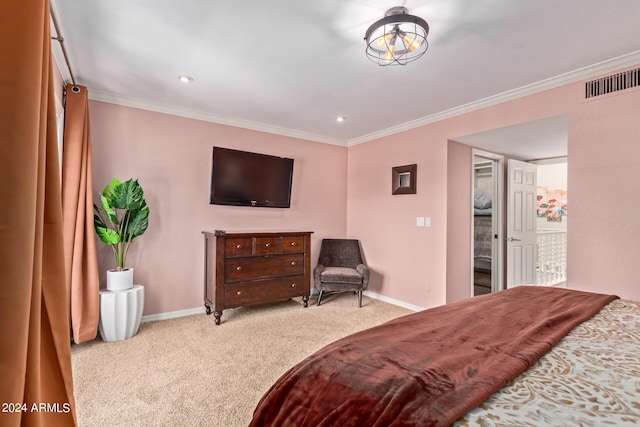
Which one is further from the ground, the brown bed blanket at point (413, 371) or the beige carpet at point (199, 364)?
the brown bed blanket at point (413, 371)

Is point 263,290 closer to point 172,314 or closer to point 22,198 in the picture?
point 172,314

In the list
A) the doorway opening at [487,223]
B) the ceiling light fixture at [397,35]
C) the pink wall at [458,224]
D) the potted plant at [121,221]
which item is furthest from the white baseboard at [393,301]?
the potted plant at [121,221]

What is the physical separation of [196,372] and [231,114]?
279cm

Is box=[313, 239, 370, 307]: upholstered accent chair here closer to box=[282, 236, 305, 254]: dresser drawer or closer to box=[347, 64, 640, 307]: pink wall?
box=[347, 64, 640, 307]: pink wall

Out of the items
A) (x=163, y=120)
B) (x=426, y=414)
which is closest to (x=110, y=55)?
(x=163, y=120)

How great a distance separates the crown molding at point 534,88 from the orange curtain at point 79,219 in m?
3.45

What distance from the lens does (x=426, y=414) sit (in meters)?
0.74

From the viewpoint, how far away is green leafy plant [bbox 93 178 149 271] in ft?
9.25

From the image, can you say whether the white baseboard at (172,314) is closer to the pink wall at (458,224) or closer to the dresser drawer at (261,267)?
the dresser drawer at (261,267)

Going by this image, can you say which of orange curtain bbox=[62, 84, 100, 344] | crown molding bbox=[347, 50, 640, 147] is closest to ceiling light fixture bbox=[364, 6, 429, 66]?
crown molding bbox=[347, 50, 640, 147]

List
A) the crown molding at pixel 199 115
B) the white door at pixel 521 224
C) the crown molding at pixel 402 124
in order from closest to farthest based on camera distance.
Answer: the crown molding at pixel 402 124 < the crown molding at pixel 199 115 < the white door at pixel 521 224

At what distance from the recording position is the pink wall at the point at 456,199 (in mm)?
2412

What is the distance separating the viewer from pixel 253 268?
3537mm

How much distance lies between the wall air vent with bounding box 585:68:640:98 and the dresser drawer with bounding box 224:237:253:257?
345 cm
